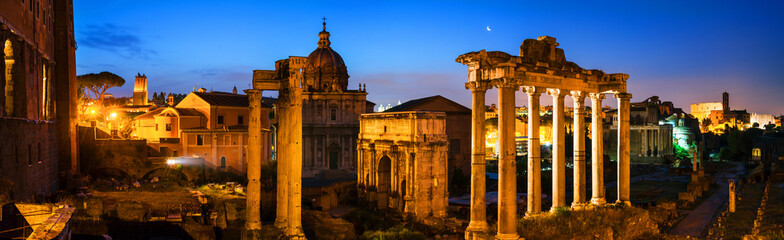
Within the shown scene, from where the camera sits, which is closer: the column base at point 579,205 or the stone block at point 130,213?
the column base at point 579,205

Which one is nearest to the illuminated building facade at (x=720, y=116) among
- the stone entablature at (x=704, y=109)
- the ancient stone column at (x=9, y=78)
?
the stone entablature at (x=704, y=109)

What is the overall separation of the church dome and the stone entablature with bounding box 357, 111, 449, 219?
13.2m

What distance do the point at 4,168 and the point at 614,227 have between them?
20.1m

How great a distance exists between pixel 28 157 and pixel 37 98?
14.1 ft

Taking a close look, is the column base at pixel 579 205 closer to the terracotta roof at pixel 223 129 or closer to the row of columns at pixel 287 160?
the row of columns at pixel 287 160

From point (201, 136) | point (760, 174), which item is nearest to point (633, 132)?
point (760, 174)

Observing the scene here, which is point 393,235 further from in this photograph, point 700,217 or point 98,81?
point 98,81

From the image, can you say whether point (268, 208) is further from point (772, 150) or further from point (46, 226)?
point (772, 150)

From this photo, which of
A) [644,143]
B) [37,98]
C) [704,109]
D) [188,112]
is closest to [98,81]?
[188,112]

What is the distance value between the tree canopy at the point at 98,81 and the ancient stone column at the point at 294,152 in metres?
42.0

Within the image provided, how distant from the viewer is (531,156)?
54.1 ft

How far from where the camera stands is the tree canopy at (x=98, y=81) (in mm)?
51094

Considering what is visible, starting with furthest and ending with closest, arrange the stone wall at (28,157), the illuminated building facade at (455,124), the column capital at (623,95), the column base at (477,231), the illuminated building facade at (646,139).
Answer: the illuminated building facade at (646,139) → the illuminated building facade at (455,124) → the stone wall at (28,157) → the column capital at (623,95) → the column base at (477,231)

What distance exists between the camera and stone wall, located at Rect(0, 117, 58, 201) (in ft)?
63.3
